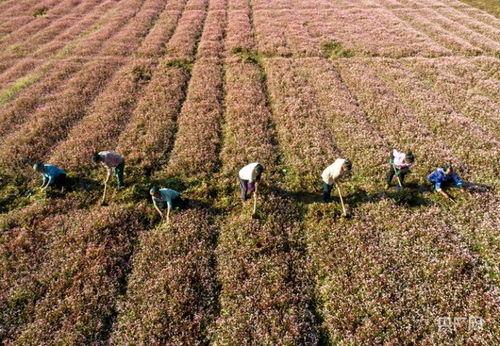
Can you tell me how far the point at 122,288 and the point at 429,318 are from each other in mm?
8828

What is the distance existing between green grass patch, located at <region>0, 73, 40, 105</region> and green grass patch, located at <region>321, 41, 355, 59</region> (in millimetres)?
21638

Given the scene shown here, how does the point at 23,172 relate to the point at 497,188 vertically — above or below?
above

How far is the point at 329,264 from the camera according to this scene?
11.6m

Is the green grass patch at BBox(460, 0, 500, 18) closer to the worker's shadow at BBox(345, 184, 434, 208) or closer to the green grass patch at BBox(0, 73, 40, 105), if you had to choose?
the worker's shadow at BBox(345, 184, 434, 208)

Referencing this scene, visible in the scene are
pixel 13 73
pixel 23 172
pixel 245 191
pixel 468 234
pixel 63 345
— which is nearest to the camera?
pixel 63 345

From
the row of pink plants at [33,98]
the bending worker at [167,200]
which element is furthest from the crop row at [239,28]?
the bending worker at [167,200]

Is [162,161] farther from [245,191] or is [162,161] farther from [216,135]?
[245,191]

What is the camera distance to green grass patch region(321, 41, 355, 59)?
28.8 meters

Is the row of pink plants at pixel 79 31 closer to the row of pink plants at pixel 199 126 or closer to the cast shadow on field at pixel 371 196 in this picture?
the row of pink plants at pixel 199 126

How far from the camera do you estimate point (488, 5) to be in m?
43.1

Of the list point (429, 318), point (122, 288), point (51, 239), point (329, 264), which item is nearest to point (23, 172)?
point (51, 239)

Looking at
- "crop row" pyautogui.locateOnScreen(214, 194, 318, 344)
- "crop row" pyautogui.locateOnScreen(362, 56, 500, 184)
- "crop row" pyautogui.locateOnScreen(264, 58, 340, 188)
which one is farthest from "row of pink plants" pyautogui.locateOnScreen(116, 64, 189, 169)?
"crop row" pyautogui.locateOnScreen(362, 56, 500, 184)

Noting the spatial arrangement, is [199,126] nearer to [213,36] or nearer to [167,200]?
[167,200]

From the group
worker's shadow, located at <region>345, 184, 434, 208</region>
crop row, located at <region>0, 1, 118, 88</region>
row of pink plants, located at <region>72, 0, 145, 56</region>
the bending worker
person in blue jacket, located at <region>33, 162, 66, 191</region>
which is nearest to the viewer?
the bending worker
